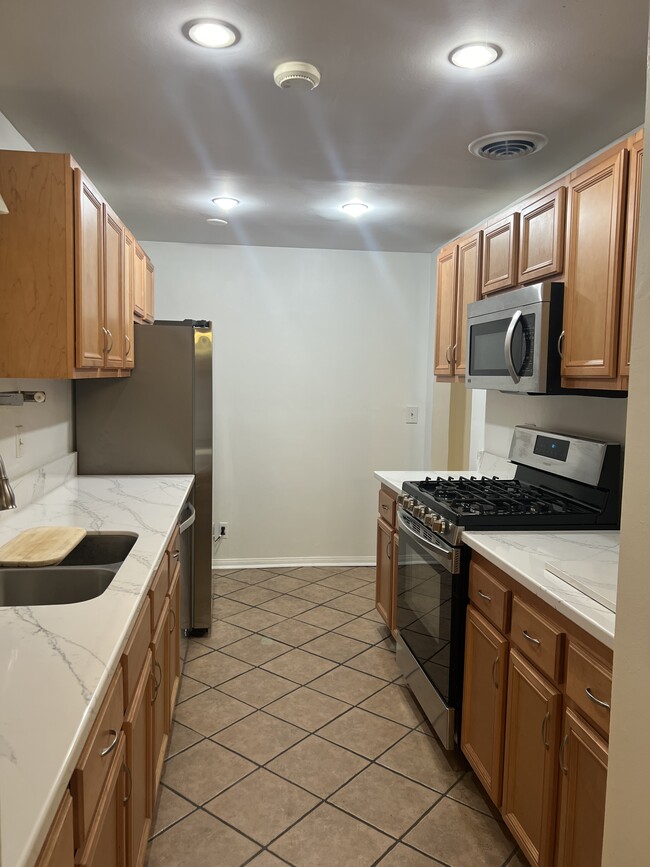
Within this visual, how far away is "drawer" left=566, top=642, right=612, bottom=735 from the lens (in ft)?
4.76

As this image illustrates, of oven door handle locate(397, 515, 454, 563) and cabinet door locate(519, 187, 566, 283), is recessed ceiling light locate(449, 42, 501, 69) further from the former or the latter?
oven door handle locate(397, 515, 454, 563)

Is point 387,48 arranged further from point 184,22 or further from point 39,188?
point 39,188

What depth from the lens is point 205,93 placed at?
7.17 ft

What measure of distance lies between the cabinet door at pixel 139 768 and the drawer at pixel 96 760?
16 centimetres

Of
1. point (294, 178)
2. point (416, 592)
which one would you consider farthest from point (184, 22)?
point (416, 592)

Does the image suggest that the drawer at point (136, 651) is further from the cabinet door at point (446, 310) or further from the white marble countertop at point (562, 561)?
the cabinet door at point (446, 310)

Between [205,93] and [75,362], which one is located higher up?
[205,93]

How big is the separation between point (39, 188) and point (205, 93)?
0.64m

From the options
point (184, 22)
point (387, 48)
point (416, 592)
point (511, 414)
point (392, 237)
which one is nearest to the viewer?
point (184, 22)

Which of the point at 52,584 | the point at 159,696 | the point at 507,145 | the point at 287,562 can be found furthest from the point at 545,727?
the point at 287,562

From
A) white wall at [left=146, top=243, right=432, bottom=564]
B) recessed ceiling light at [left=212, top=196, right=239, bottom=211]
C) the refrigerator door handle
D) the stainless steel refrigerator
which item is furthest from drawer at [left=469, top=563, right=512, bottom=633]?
white wall at [left=146, top=243, right=432, bottom=564]

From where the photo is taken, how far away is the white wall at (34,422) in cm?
247

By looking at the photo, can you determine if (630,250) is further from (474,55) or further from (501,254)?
(501,254)

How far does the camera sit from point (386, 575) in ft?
11.4
